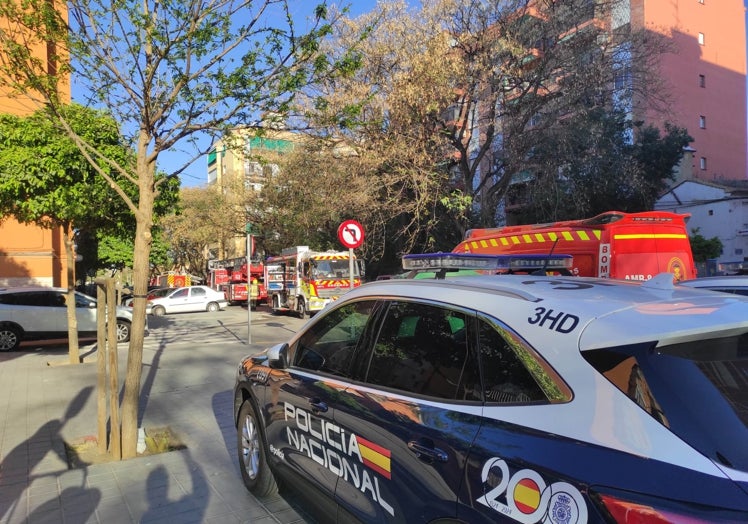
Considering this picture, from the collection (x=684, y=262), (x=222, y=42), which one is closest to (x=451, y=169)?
(x=684, y=262)

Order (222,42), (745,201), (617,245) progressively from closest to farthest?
(222,42) → (617,245) → (745,201)

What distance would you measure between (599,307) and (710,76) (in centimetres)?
4537

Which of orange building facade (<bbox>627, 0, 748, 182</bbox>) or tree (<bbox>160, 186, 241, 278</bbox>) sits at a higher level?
orange building facade (<bbox>627, 0, 748, 182</bbox>)

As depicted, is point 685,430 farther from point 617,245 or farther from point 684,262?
point 684,262

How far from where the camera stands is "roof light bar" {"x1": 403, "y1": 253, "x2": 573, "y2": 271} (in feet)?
10.1

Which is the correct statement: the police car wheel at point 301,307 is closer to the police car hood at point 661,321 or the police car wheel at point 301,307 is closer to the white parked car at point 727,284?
the white parked car at point 727,284

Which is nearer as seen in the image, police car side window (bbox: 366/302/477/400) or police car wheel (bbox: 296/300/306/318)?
police car side window (bbox: 366/302/477/400)

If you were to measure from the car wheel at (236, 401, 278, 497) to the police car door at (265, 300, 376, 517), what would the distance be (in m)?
0.28

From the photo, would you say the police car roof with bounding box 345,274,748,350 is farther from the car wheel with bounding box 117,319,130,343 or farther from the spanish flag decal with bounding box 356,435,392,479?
the car wheel with bounding box 117,319,130,343

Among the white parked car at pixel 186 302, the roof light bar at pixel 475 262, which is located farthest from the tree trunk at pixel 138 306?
the white parked car at pixel 186 302

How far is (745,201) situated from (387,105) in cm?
2301

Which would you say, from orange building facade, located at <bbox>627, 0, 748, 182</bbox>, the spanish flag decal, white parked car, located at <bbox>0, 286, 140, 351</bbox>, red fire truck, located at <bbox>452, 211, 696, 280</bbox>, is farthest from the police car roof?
orange building facade, located at <bbox>627, 0, 748, 182</bbox>

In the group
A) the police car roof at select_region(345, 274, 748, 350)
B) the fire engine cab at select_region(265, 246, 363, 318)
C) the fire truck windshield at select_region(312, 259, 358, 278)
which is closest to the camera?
the police car roof at select_region(345, 274, 748, 350)

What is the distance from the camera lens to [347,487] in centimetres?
282
